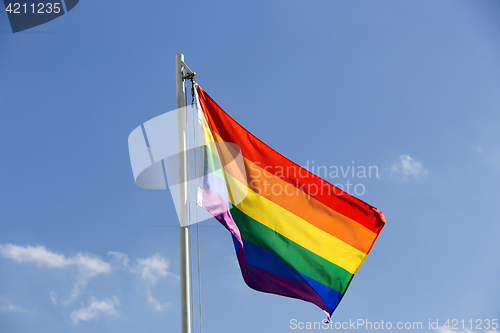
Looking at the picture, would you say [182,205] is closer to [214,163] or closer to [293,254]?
[214,163]

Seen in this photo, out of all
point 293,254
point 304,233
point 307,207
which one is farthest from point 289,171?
point 293,254

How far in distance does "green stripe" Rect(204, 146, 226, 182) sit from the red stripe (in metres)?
0.58

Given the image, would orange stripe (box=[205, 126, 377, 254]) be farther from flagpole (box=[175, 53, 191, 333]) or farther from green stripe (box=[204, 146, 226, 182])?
flagpole (box=[175, 53, 191, 333])

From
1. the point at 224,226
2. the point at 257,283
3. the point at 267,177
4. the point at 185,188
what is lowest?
the point at 257,283

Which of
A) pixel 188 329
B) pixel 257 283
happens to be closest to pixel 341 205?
pixel 257 283

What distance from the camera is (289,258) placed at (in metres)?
9.30

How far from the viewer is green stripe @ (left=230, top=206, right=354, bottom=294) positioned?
29.8ft

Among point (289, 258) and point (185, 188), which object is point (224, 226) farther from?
point (289, 258)

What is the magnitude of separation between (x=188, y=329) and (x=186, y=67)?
4.54m

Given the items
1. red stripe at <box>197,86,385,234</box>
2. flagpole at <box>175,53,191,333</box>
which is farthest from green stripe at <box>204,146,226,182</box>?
red stripe at <box>197,86,385,234</box>

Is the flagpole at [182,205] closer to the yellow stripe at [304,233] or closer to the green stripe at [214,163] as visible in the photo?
the green stripe at [214,163]

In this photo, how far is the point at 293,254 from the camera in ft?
30.7

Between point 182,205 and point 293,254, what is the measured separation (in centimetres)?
241

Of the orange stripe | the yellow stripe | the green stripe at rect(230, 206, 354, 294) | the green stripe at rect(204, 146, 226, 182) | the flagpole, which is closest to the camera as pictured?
the flagpole
